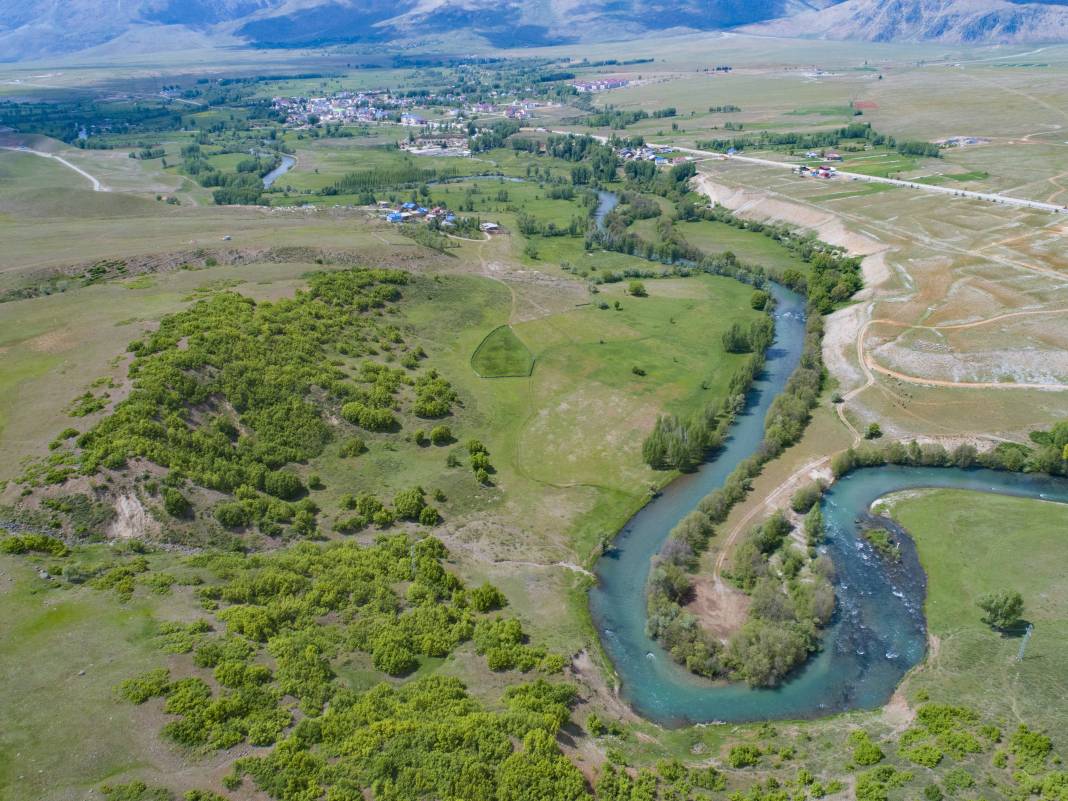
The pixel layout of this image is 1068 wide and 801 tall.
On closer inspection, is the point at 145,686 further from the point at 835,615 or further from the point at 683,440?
the point at 683,440

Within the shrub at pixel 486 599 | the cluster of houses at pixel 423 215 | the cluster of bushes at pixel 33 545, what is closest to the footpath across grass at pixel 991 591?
the shrub at pixel 486 599

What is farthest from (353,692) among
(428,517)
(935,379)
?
(935,379)

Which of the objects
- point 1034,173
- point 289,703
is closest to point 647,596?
point 289,703

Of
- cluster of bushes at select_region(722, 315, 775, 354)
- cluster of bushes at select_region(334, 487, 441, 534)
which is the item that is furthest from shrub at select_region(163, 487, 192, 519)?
cluster of bushes at select_region(722, 315, 775, 354)

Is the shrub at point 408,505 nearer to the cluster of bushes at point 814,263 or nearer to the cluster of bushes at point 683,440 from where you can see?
the cluster of bushes at point 683,440

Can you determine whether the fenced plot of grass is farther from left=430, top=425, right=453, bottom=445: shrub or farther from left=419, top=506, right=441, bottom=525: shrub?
left=419, top=506, right=441, bottom=525: shrub

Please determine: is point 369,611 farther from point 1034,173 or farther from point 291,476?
point 1034,173
